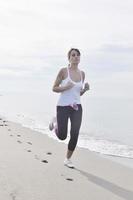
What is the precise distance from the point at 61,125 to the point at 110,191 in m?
1.56

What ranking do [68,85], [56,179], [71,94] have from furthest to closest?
[71,94] < [68,85] < [56,179]

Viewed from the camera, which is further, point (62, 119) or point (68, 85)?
point (62, 119)

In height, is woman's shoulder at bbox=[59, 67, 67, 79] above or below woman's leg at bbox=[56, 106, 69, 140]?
above

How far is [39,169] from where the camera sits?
620 centimetres

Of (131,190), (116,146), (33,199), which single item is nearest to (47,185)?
(33,199)

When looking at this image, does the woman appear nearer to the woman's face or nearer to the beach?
the woman's face

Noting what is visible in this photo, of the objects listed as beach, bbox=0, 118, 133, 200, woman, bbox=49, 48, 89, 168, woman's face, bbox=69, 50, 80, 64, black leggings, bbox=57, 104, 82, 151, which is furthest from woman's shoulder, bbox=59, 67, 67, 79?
beach, bbox=0, 118, 133, 200

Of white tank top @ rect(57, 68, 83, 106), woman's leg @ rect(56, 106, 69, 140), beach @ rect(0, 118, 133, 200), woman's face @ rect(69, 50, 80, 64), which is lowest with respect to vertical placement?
beach @ rect(0, 118, 133, 200)

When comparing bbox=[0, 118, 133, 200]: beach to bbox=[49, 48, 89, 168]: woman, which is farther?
bbox=[49, 48, 89, 168]: woman

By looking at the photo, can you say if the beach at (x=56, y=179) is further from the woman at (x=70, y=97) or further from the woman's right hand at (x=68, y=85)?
the woman's right hand at (x=68, y=85)

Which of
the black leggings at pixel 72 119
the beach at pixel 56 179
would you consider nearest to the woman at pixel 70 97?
the black leggings at pixel 72 119

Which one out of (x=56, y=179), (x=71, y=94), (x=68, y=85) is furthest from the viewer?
(x=71, y=94)

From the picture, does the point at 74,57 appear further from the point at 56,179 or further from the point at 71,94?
the point at 56,179

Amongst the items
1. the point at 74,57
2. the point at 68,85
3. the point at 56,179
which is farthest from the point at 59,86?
the point at 56,179
